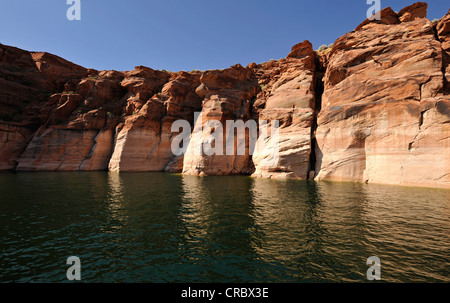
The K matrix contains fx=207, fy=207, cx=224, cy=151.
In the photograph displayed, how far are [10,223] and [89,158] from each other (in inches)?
1395

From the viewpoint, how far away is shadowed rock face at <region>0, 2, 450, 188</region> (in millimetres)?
22953

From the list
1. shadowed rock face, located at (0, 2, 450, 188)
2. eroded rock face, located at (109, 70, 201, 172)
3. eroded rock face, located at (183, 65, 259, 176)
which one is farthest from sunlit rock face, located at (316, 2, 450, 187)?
eroded rock face, located at (109, 70, 201, 172)

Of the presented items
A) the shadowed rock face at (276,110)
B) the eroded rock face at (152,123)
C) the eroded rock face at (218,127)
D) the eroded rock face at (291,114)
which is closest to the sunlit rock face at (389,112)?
the shadowed rock face at (276,110)

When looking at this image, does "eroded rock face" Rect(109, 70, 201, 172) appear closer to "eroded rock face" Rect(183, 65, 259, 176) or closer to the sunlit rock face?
"eroded rock face" Rect(183, 65, 259, 176)

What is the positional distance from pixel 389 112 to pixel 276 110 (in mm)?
14626

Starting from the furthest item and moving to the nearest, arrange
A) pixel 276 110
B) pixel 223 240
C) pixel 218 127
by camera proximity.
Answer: pixel 218 127, pixel 276 110, pixel 223 240

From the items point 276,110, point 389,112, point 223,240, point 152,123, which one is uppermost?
point 276,110

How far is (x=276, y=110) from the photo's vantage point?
33750mm

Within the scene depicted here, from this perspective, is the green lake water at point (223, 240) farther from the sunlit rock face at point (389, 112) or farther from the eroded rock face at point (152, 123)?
the eroded rock face at point (152, 123)

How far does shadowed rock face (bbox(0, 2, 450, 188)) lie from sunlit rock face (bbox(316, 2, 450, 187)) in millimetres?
109

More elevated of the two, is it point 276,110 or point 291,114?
point 276,110

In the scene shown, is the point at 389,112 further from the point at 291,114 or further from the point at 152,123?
the point at 152,123

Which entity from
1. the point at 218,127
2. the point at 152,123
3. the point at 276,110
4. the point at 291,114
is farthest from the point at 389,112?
the point at 152,123
